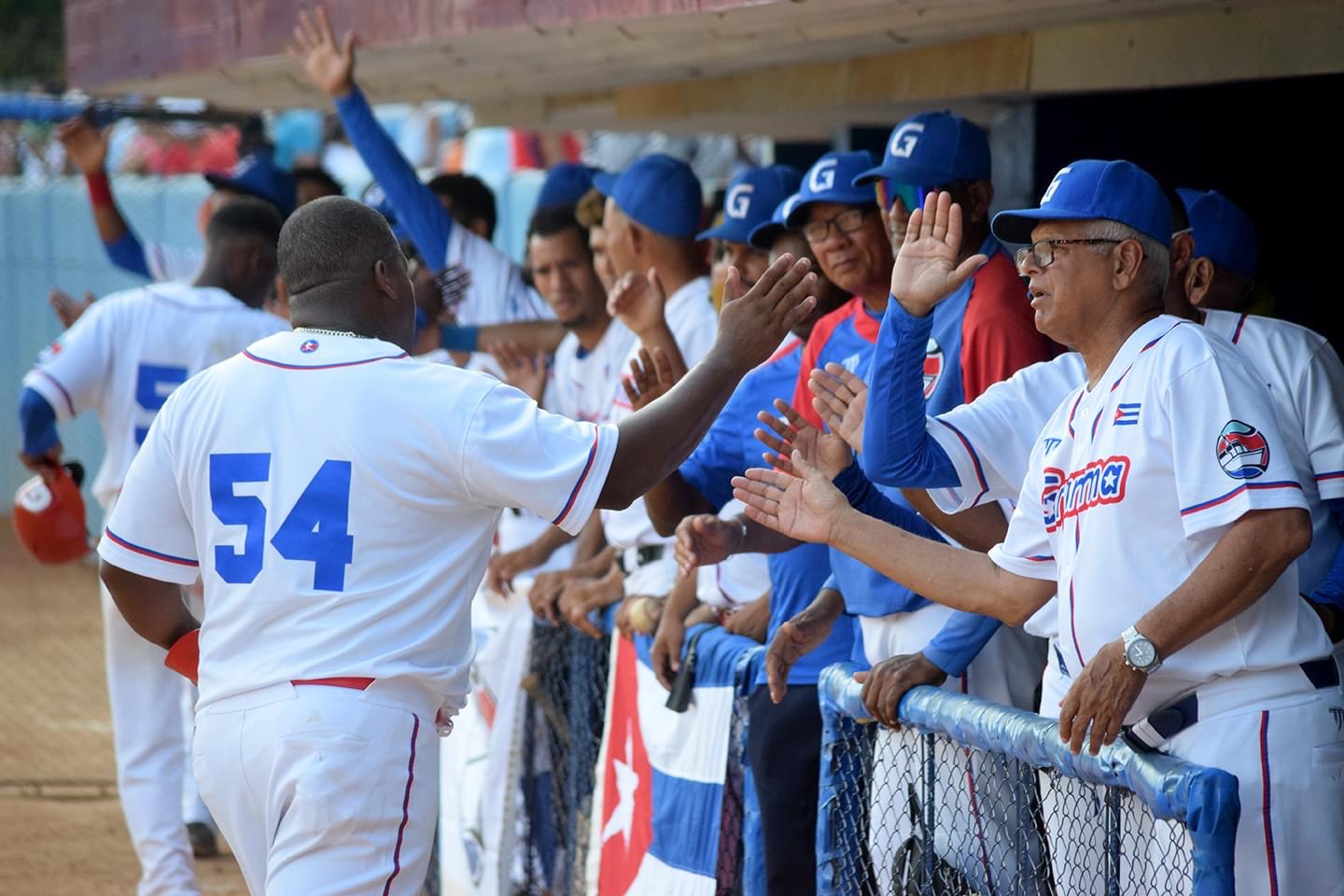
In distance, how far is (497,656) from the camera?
564 cm

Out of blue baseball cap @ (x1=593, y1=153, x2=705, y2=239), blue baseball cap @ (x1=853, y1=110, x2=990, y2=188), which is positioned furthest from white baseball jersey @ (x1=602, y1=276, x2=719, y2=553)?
blue baseball cap @ (x1=853, y1=110, x2=990, y2=188)

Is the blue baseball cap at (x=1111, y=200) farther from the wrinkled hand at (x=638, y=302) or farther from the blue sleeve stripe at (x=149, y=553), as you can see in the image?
the blue sleeve stripe at (x=149, y=553)

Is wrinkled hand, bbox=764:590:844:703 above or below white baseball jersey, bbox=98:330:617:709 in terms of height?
below

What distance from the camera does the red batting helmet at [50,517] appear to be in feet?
19.9

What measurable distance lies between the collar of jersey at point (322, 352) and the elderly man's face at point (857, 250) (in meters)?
1.44

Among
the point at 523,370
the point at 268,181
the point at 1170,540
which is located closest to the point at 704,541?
the point at 1170,540

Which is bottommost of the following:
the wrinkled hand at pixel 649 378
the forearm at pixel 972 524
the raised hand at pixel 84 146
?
the forearm at pixel 972 524

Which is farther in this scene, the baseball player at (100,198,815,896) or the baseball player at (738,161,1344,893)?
the baseball player at (100,198,815,896)

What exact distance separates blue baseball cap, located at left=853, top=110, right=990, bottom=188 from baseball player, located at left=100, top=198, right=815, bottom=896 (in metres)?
0.97

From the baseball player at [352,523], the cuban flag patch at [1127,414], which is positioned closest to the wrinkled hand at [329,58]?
the baseball player at [352,523]

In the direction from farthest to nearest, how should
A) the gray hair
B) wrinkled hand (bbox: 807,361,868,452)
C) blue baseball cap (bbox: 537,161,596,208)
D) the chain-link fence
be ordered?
blue baseball cap (bbox: 537,161,596,208), wrinkled hand (bbox: 807,361,868,452), the gray hair, the chain-link fence

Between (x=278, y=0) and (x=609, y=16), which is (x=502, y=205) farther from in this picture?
(x=609, y=16)

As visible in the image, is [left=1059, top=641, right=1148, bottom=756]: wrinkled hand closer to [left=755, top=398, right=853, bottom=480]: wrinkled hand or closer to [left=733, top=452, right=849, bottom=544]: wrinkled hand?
[left=733, top=452, right=849, bottom=544]: wrinkled hand

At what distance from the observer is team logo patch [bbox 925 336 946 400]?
3.96 metres
